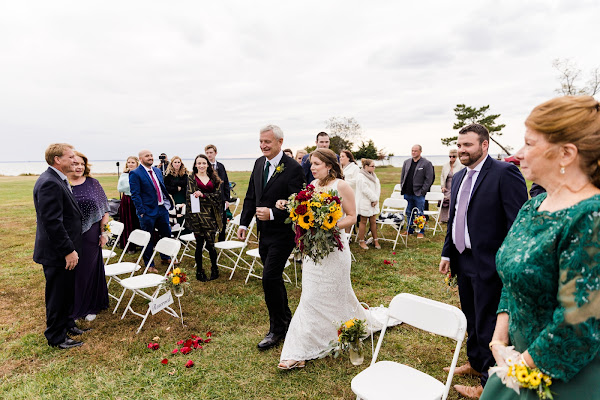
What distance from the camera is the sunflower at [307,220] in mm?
3352

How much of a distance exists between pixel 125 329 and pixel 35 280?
317cm

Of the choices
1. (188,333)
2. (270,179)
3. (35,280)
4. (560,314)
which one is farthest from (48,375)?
(560,314)

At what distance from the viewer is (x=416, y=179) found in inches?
338

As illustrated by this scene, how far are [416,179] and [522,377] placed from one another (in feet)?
24.8

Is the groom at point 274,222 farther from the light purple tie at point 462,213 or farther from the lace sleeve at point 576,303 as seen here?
the lace sleeve at point 576,303

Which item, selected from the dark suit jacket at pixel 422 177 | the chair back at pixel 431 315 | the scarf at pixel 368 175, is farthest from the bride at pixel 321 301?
the dark suit jacket at pixel 422 177

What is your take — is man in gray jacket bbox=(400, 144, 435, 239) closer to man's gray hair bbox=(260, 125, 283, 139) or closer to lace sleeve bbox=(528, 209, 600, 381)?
man's gray hair bbox=(260, 125, 283, 139)

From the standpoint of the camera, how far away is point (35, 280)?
630 cm

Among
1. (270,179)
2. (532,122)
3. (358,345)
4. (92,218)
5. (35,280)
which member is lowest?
(35,280)

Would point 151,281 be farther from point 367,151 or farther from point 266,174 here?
point 367,151

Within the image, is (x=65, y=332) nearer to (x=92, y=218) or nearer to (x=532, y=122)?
(x=92, y=218)

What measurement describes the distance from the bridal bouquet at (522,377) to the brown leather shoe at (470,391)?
1.79 metres

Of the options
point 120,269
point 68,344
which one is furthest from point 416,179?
point 68,344

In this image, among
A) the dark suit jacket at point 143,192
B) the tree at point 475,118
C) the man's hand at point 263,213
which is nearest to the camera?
the man's hand at point 263,213
